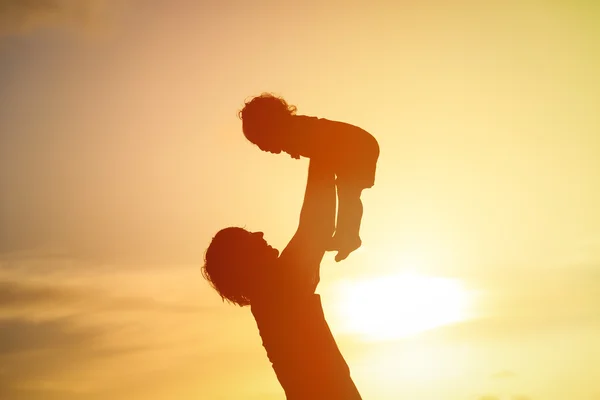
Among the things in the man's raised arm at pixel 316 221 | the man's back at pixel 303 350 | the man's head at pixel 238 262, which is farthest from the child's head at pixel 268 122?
the man's back at pixel 303 350

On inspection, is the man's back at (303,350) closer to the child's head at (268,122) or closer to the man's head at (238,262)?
the man's head at (238,262)

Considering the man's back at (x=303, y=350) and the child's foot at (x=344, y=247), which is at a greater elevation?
the child's foot at (x=344, y=247)

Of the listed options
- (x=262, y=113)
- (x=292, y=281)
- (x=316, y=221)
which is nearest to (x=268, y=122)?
(x=262, y=113)

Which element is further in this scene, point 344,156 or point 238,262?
point 238,262

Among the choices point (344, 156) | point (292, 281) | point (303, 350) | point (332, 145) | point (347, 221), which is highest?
point (332, 145)

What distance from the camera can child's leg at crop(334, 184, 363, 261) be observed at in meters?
8.03

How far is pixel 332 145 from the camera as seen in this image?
26.6 ft

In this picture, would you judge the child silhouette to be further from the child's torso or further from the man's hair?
the man's hair

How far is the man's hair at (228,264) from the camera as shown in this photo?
8156 millimetres

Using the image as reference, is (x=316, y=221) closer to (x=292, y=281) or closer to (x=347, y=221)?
(x=347, y=221)

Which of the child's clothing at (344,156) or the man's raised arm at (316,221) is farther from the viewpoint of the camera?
the man's raised arm at (316,221)

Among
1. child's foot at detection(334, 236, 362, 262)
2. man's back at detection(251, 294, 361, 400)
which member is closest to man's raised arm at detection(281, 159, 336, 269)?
child's foot at detection(334, 236, 362, 262)

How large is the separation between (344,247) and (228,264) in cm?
104

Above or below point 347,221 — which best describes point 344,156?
above
